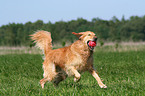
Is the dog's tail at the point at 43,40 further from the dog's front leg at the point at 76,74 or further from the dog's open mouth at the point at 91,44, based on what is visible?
the dog's open mouth at the point at 91,44

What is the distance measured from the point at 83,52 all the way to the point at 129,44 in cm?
2545

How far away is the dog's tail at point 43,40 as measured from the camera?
659cm

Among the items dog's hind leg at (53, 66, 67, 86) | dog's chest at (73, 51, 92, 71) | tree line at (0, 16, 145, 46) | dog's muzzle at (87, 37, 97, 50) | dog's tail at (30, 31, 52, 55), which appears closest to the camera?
dog's muzzle at (87, 37, 97, 50)

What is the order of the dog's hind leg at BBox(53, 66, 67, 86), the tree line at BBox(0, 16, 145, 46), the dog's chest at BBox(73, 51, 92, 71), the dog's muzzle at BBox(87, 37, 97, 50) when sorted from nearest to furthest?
the dog's muzzle at BBox(87, 37, 97, 50) → the dog's chest at BBox(73, 51, 92, 71) → the dog's hind leg at BBox(53, 66, 67, 86) → the tree line at BBox(0, 16, 145, 46)

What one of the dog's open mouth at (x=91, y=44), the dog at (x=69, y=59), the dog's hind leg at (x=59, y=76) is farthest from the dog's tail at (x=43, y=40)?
the dog's open mouth at (x=91, y=44)

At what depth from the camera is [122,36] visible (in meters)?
62.2

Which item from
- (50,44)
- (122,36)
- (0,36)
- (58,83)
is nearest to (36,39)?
(50,44)

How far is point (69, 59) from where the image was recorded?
5.61 meters

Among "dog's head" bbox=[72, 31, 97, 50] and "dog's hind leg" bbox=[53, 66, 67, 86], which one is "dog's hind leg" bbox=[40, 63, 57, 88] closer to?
"dog's hind leg" bbox=[53, 66, 67, 86]

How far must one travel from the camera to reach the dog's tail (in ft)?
21.6

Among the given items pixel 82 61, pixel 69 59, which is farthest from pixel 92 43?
pixel 69 59

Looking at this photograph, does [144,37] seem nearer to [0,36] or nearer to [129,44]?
[129,44]

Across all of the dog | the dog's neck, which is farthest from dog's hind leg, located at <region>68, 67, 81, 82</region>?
the dog's neck

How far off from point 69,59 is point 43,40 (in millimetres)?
1472
